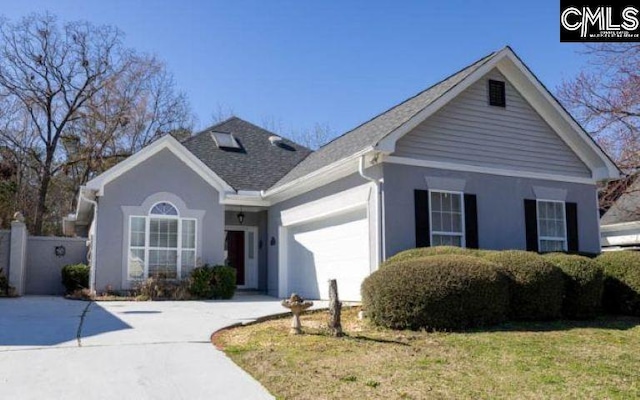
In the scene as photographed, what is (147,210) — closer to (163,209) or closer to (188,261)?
(163,209)

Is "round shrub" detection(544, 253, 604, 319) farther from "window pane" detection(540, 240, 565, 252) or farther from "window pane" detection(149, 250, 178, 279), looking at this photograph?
"window pane" detection(149, 250, 178, 279)

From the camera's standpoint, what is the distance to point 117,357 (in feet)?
22.7

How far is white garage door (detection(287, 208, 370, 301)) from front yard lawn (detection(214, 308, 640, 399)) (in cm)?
360

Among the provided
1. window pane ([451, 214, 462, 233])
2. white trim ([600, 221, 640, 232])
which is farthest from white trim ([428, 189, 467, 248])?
white trim ([600, 221, 640, 232])

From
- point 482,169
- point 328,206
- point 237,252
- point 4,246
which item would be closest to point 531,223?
point 482,169

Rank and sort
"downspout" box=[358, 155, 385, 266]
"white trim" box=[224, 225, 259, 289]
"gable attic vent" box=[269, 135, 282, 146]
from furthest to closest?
"gable attic vent" box=[269, 135, 282, 146] < "white trim" box=[224, 225, 259, 289] < "downspout" box=[358, 155, 385, 266]

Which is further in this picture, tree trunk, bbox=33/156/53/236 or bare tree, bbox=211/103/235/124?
bare tree, bbox=211/103/235/124

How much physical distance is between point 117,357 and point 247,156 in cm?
1296

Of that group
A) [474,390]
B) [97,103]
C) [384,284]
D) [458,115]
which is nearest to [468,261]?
[384,284]

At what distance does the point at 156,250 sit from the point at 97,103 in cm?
1726

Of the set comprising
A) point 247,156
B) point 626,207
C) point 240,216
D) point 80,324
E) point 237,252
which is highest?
point 247,156

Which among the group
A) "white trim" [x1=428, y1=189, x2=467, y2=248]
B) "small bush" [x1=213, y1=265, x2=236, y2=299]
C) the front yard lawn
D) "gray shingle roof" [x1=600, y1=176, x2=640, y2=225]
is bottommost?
the front yard lawn

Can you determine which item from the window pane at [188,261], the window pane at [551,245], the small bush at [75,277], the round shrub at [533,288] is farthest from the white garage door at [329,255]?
the small bush at [75,277]

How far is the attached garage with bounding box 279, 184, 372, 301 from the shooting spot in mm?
12875
